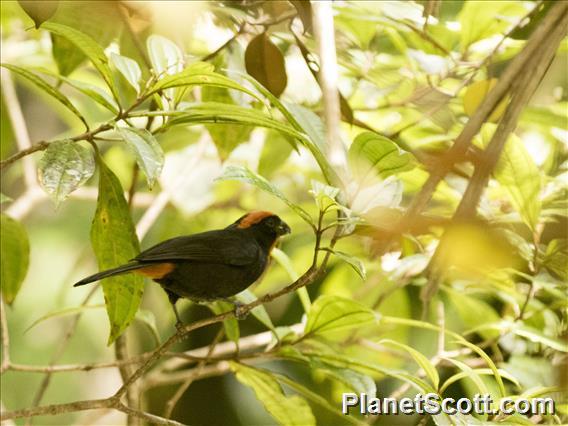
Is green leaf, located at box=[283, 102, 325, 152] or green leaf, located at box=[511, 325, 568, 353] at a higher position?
green leaf, located at box=[283, 102, 325, 152]

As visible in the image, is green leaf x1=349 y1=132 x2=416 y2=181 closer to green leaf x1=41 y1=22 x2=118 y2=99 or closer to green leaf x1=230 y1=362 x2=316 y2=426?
green leaf x1=41 y1=22 x2=118 y2=99

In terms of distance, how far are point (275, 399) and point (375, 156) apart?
21.3 inches

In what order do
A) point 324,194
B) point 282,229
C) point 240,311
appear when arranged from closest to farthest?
1. point 324,194
2. point 240,311
3. point 282,229

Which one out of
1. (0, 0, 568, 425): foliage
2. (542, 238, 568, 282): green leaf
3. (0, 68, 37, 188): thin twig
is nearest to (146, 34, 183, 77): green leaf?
(0, 0, 568, 425): foliage

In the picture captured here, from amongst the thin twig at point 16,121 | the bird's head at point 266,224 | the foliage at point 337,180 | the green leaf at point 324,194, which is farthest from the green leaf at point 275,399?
the thin twig at point 16,121

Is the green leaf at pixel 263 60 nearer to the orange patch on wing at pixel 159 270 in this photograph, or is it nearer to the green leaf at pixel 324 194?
the orange patch on wing at pixel 159 270

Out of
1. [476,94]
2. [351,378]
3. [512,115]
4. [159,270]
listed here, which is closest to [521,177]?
[512,115]

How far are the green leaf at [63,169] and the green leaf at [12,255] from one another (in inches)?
20.2

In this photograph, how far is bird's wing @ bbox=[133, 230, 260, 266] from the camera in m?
1.56

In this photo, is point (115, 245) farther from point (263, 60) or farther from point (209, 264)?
point (263, 60)

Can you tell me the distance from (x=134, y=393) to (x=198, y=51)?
106cm

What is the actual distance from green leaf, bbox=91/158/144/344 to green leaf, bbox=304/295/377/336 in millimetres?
342

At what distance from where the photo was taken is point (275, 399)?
1557mm

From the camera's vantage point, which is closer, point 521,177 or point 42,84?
point 42,84
